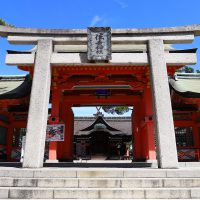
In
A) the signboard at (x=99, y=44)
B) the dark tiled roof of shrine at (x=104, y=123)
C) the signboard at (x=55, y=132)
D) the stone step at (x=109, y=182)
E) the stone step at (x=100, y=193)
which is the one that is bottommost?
the stone step at (x=100, y=193)

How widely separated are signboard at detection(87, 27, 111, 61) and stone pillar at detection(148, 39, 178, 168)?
163cm

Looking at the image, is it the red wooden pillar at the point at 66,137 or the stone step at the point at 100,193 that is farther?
the red wooden pillar at the point at 66,137

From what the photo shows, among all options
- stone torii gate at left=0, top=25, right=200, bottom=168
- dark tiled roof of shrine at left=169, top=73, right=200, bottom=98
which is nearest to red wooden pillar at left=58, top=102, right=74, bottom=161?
stone torii gate at left=0, top=25, right=200, bottom=168

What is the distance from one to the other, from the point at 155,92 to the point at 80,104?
24.0ft

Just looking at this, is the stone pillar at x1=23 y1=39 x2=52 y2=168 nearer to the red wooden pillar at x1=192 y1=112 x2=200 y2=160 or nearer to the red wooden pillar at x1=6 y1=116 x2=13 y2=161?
the red wooden pillar at x1=6 y1=116 x2=13 y2=161

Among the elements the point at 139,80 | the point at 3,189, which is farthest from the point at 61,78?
the point at 3,189

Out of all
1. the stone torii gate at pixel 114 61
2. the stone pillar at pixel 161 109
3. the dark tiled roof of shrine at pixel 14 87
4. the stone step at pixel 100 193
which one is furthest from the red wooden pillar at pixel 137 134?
the stone step at pixel 100 193

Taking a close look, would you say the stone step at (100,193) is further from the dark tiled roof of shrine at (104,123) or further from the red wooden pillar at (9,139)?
the dark tiled roof of shrine at (104,123)

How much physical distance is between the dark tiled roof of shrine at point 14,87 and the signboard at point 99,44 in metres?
5.50

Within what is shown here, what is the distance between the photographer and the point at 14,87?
1545cm

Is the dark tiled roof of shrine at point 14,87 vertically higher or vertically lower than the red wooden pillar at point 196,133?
higher

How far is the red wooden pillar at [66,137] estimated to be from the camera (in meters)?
13.9

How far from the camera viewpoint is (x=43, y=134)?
7984 mm

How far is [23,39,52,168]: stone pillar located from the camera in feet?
25.0
